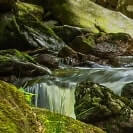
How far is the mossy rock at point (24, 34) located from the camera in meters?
16.9

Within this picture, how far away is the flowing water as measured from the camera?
33.0ft

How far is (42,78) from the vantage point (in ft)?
38.3

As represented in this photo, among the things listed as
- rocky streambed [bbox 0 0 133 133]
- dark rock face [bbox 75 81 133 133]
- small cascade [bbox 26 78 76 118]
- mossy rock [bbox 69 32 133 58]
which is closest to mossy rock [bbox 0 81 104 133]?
rocky streambed [bbox 0 0 133 133]

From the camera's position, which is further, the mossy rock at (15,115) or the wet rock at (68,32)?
the wet rock at (68,32)

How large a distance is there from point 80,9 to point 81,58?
7.11m

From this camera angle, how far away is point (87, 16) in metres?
21.5

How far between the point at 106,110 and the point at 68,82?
5429 mm


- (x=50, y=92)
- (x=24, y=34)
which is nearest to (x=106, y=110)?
(x=50, y=92)

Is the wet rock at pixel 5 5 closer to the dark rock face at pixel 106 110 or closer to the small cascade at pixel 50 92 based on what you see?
the small cascade at pixel 50 92

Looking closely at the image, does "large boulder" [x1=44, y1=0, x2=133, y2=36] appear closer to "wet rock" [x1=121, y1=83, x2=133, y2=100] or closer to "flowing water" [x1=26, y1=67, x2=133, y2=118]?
"flowing water" [x1=26, y1=67, x2=133, y2=118]

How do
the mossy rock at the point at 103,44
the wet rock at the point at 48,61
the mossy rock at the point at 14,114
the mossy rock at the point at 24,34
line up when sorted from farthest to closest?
the mossy rock at the point at 24,34 → the mossy rock at the point at 103,44 → the wet rock at the point at 48,61 → the mossy rock at the point at 14,114

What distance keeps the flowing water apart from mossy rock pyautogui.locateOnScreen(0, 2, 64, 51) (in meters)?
3.72

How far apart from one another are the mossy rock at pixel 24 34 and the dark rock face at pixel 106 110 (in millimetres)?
10691

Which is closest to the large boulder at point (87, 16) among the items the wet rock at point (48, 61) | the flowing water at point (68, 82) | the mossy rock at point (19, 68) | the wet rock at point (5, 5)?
the wet rock at point (5, 5)
